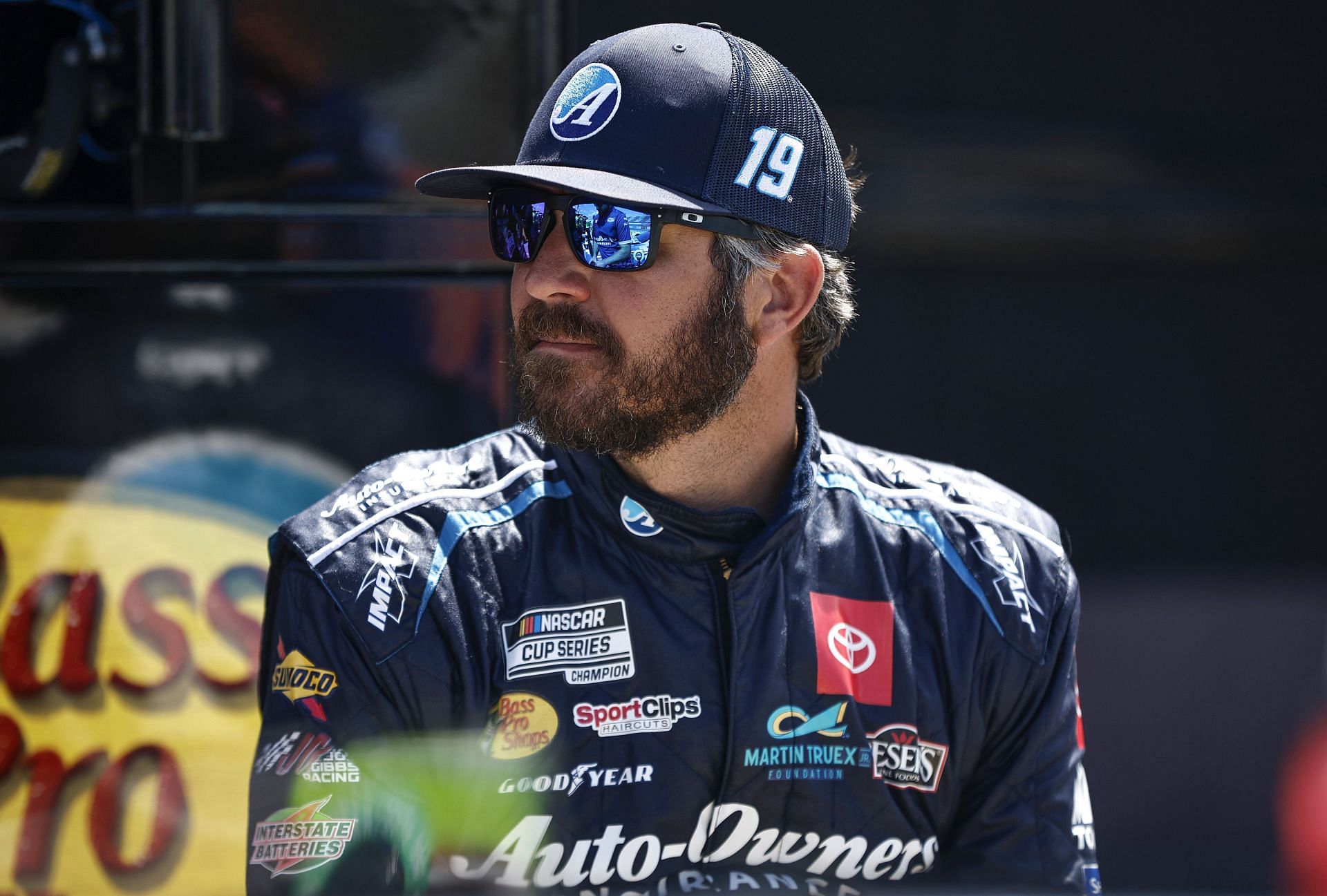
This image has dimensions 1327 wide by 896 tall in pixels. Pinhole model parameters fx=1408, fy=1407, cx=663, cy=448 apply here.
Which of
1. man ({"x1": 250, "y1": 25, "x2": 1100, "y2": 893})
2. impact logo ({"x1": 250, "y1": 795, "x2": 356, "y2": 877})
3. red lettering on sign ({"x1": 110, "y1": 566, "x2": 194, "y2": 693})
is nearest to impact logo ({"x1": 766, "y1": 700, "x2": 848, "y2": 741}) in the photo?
man ({"x1": 250, "y1": 25, "x2": 1100, "y2": 893})

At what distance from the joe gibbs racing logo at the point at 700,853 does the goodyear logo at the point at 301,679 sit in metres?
0.30

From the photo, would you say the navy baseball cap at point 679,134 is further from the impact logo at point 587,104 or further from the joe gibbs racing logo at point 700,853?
the joe gibbs racing logo at point 700,853

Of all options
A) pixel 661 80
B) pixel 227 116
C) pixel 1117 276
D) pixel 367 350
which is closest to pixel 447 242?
pixel 367 350

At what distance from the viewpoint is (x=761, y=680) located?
2.00 meters

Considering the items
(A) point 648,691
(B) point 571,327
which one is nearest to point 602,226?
(B) point 571,327

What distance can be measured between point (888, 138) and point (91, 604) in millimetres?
1931

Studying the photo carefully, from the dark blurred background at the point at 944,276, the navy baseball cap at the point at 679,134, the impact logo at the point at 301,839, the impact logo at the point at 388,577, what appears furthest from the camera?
the dark blurred background at the point at 944,276

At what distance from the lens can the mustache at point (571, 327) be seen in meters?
2.02

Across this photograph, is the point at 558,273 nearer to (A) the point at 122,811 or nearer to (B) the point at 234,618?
(B) the point at 234,618

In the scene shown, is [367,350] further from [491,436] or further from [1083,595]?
[1083,595]

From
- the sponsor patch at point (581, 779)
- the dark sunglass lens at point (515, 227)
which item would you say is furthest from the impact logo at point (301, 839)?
the dark sunglass lens at point (515, 227)

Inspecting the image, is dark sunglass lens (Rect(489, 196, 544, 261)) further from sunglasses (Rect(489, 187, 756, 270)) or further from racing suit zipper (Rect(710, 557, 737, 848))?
racing suit zipper (Rect(710, 557, 737, 848))

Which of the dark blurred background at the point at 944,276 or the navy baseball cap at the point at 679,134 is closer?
the navy baseball cap at the point at 679,134

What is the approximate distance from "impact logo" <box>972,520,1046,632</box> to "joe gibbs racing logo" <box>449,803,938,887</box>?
369 millimetres
